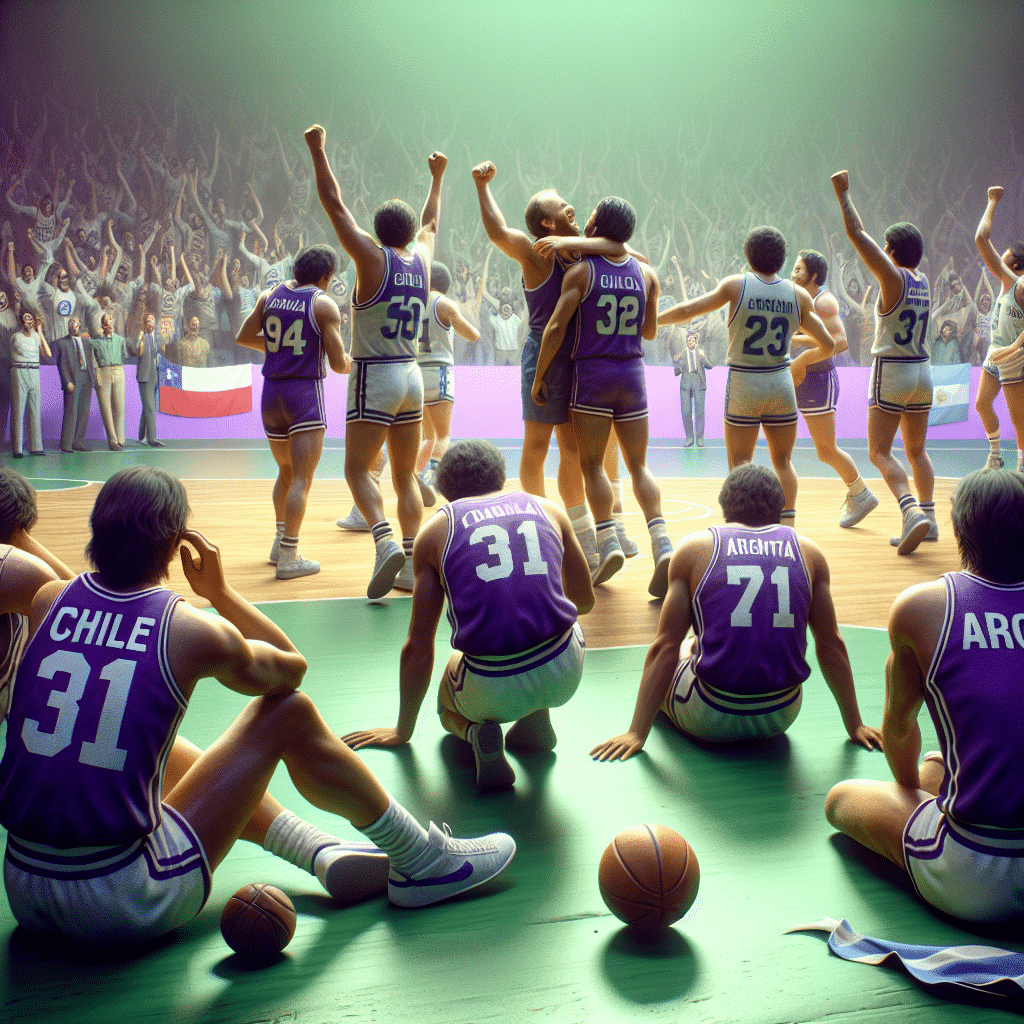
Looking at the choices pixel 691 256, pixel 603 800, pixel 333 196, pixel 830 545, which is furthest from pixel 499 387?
pixel 603 800

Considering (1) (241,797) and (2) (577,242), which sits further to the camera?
(2) (577,242)

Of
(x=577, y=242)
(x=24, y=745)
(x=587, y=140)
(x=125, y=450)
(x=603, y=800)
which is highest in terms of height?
(x=587, y=140)

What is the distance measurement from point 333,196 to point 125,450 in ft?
36.9

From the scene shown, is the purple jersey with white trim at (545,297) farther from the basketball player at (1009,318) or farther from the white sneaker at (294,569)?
the basketball player at (1009,318)

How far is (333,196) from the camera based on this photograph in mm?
5371

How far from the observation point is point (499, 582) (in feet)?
10.1

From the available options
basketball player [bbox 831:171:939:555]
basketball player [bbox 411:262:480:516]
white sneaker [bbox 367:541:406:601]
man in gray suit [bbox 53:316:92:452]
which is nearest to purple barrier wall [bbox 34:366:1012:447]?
man in gray suit [bbox 53:316:92:452]

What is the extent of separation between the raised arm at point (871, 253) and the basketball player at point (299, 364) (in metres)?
3.42

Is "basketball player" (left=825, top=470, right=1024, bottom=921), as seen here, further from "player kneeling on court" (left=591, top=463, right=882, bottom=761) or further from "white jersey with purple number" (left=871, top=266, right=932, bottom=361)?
"white jersey with purple number" (left=871, top=266, right=932, bottom=361)

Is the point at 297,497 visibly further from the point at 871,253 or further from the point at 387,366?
the point at 871,253

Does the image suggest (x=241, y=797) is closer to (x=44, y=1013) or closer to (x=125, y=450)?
(x=44, y=1013)

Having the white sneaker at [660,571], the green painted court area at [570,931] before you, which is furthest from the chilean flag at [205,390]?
the green painted court area at [570,931]

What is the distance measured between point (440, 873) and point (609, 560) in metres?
3.04

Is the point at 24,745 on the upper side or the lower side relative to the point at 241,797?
upper
